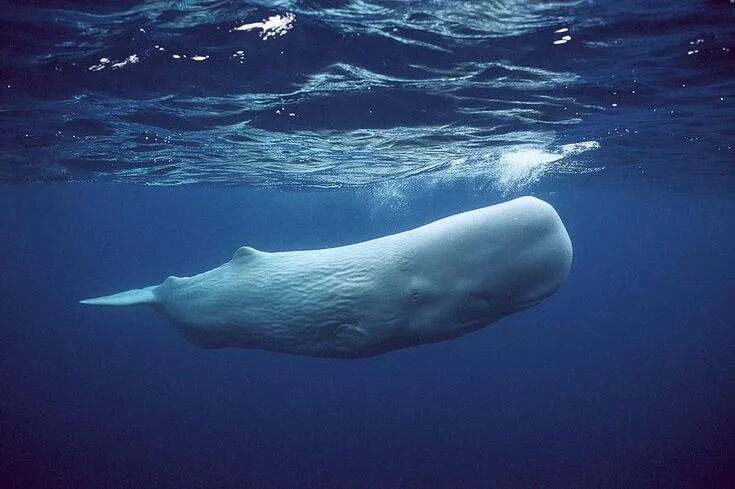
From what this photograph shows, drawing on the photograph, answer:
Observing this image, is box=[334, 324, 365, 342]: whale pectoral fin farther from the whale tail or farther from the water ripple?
the water ripple

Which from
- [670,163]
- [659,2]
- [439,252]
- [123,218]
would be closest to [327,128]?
[659,2]

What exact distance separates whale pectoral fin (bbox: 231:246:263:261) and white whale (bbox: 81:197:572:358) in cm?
2

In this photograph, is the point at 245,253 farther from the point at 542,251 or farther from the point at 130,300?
the point at 542,251

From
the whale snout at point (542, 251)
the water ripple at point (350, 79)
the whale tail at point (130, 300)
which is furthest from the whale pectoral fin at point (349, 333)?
the water ripple at point (350, 79)

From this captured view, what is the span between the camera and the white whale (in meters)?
3.83

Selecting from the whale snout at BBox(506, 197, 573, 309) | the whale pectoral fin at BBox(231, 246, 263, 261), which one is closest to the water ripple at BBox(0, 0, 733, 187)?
the whale pectoral fin at BBox(231, 246, 263, 261)

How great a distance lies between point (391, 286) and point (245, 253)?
2.41 m

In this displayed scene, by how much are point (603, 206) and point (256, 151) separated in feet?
167

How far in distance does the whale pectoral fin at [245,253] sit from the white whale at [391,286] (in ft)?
0.05

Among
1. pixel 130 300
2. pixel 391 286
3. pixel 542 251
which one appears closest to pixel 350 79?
pixel 130 300

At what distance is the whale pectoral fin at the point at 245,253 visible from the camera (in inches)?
243

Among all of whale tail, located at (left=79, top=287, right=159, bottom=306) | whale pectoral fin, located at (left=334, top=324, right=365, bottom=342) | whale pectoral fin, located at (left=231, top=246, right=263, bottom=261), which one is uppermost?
whale pectoral fin, located at (left=231, top=246, right=263, bottom=261)

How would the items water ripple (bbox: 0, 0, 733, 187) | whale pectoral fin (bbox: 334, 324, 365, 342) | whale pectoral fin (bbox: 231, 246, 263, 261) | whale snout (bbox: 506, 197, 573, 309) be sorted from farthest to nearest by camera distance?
water ripple (bbox: 0, 0, 733, 187)
whale pectoral fin (bbox: 231, 246, 263, 261)
whale pectoral fin (bbox: 334, 324, 365, 342)
whale snout (bbox: 506, 197, 573, 309)

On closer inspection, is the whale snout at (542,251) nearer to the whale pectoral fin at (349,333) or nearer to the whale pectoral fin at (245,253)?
the whale pectoral fin at (349,333)
